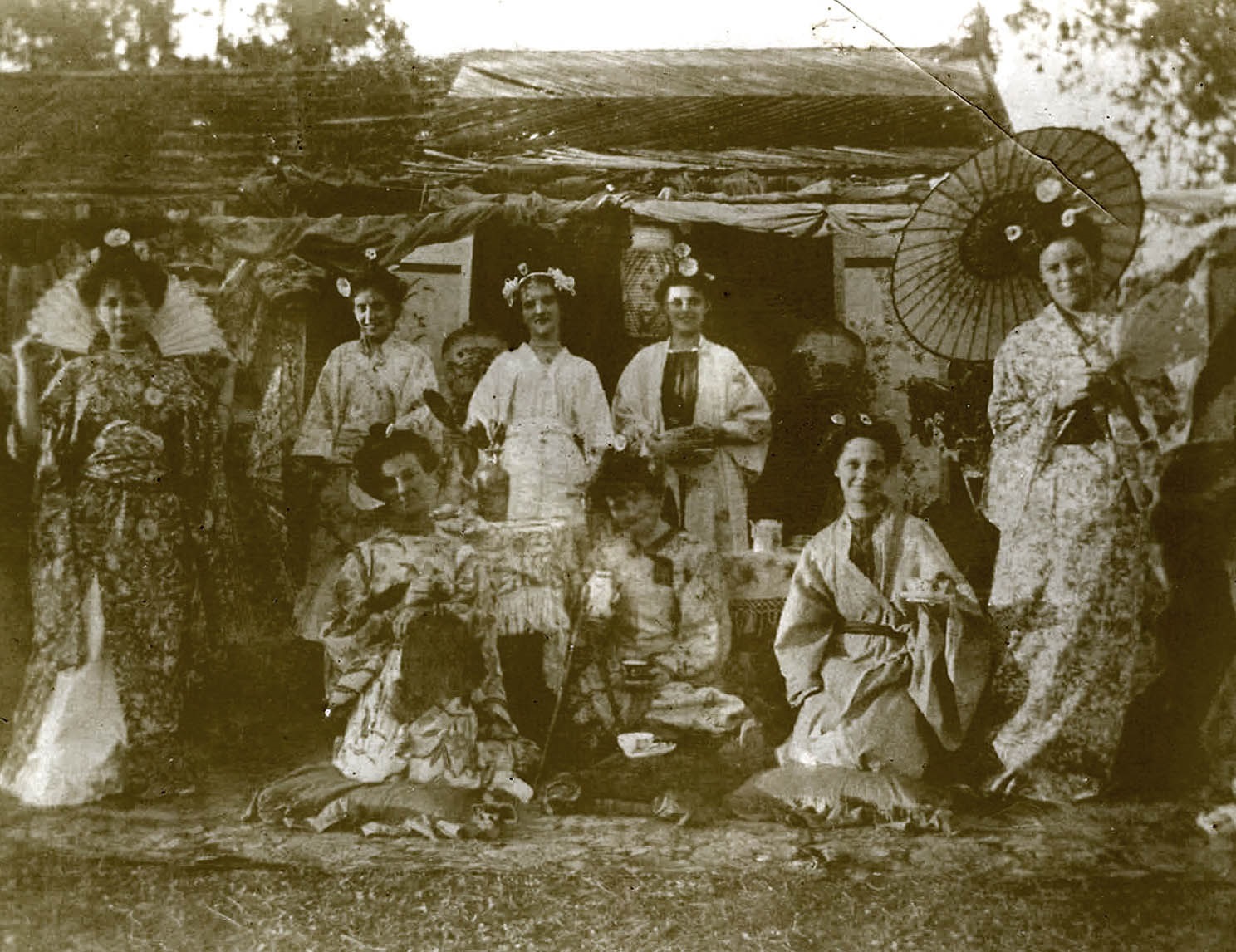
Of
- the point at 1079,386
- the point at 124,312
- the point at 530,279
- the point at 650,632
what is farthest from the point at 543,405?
the point at 1079,386

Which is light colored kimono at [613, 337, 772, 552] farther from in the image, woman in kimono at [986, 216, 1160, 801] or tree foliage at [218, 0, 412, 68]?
tree foliage at [218, 0, 412, 68]

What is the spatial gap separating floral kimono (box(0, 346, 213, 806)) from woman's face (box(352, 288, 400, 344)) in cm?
77

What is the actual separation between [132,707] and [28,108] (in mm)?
2711

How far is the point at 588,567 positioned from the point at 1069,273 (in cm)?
239

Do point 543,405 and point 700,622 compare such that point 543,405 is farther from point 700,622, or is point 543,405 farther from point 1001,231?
point 1001,231

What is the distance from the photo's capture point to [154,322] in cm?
566

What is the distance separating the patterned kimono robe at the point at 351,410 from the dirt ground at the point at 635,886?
130 cm

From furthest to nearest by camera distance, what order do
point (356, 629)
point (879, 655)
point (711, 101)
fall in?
point (711, 101) < point (356, 629) < point (879, 655)

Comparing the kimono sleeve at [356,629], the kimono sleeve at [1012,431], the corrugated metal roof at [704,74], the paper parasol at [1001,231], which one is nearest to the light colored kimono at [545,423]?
the kimono sleeve at [356,629]

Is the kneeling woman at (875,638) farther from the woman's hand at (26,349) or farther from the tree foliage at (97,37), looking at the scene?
the tree foliage at (97,37)

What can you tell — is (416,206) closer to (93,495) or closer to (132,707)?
(93,495)

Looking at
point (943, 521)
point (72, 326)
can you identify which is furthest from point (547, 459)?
point (72, 326)

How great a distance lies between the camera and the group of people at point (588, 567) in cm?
527

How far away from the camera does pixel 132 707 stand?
538cm
